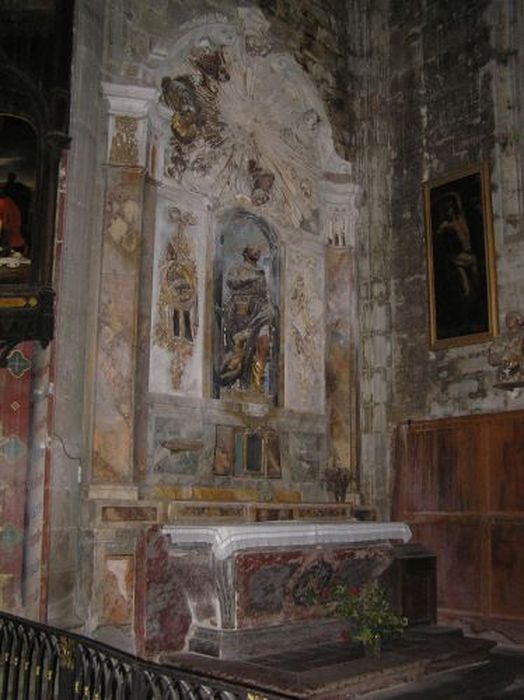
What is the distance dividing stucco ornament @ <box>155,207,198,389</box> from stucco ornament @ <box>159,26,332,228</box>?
66 cm

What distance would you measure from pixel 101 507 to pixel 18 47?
4609mm

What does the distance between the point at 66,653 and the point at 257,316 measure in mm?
6271

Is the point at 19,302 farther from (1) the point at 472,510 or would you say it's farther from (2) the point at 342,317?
(1) the point at 472,510

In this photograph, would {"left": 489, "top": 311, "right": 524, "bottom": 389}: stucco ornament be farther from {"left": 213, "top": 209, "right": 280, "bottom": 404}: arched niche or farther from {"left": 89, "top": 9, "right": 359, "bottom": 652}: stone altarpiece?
{"left": 213, "top": 209, "right": 280, "bottom": 404}: arched niche

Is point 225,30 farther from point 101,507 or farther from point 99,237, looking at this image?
point 101,507

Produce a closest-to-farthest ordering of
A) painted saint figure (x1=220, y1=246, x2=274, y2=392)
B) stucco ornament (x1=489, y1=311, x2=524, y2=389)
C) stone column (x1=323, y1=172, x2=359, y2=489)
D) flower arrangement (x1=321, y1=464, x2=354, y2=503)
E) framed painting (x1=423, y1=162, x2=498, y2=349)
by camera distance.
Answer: stucco ornament (x1=489, y1=311, x2=524, y2=389)
painted saint figure (x1=220, y1=246, x2=274, y2=392)
framed painting (x1=423, y1=162, x2=498, y2=349)
flower arrangement (x1=321, y1=464, x2=354, y2=503)
stone column (x1=323, y1=172, x2=359, y2=489)

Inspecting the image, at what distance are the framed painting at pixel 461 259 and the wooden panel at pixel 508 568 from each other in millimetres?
2293

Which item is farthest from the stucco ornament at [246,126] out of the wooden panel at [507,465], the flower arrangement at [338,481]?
the wooden panel at [507,465]

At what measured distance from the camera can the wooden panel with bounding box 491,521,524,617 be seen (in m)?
8.88

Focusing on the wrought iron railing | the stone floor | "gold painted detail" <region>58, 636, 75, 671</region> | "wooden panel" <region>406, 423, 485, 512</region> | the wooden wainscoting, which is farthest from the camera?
"wooden panel" <region>406, 423, 485, 512</region>

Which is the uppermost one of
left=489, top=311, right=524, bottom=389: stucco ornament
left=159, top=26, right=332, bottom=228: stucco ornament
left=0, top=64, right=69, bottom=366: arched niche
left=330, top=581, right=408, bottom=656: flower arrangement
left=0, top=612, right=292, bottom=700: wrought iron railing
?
left=159, top=26, right=332, bottom=228: stucco ornament

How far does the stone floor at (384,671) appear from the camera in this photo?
20.1ft

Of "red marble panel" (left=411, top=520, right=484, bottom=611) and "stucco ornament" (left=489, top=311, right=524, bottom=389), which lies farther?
"red marble panel" (left=411, top=520, right=484, bottom=611)

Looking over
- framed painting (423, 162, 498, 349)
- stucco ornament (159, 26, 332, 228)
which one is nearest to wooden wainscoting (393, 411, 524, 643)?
framed painting (423, 162, 498, 349)
